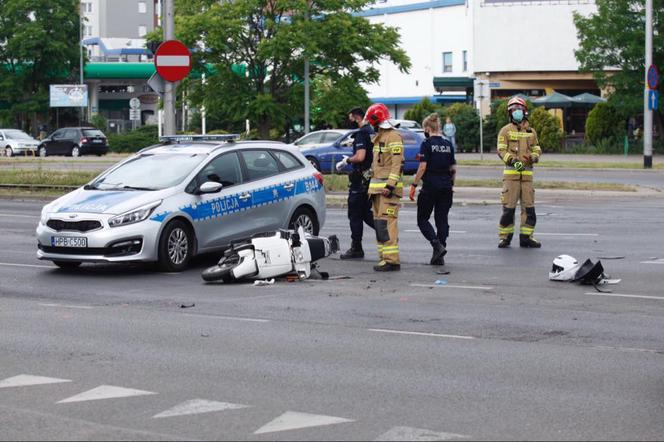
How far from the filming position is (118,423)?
22.7 ft

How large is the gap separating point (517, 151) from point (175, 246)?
207 inches

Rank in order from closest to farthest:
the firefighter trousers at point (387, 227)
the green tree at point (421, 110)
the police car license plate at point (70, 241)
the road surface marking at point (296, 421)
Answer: the road surface marking at point (296, 421) → the police car license plate at point (70, 241) → the firefighter trousers at point (387, 227) → the green tree at point (421, 110)

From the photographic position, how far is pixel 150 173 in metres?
15.3

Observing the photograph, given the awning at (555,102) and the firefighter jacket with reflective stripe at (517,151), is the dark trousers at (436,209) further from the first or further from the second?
the awning at (555,102)

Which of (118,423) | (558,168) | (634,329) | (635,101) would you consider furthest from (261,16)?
(118,423)

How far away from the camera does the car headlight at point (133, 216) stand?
14.0 m

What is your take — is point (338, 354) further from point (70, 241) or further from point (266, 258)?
point (70, 241)

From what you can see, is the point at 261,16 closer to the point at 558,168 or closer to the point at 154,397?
the point at 558,168

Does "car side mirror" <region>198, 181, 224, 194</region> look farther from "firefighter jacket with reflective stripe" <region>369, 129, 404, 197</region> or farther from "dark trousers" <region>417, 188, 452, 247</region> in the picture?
"dark trousers" <region>417, 188, 452, 247</region>

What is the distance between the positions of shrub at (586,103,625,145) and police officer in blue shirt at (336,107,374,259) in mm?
42922

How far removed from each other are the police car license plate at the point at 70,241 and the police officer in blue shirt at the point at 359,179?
11.3ft

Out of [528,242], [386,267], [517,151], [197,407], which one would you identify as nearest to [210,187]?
[386,267]

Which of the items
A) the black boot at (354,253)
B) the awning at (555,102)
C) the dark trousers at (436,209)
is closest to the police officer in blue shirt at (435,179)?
the dark trousers at (436,209)

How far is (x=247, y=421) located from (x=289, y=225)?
366 inches
